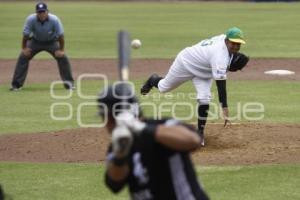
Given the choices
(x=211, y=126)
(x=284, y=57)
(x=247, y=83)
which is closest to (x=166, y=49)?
(x=284, y=57)

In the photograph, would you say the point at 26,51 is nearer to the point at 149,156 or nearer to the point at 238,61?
the point at 238,61

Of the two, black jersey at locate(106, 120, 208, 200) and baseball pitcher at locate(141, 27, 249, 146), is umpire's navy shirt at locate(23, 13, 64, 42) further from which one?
black jersey at locate(106, 120, 208, 200)

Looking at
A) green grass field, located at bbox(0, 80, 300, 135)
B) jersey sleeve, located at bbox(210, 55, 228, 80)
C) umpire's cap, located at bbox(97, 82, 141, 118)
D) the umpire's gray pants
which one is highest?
umpire's cap, located at bbox(97, 82, 141, 118)

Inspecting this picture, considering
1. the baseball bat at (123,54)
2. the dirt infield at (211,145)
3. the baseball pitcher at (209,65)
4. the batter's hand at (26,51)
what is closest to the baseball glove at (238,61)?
the baseball pitcher at (209,65)

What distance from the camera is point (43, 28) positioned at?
57.8 ft

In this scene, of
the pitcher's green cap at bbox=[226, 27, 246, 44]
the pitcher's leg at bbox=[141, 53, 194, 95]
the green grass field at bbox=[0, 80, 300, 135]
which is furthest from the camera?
the green grass field at bbox=[0, 80, 300, 135]

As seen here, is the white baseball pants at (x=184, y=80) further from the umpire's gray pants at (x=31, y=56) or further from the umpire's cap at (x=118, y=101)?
the umpire's cap at (x=118, y=101)

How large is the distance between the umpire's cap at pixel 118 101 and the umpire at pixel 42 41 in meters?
12.7

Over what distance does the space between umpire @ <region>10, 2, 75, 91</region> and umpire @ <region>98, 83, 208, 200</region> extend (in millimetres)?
12752

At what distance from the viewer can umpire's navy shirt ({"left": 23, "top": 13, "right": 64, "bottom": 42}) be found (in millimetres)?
17562

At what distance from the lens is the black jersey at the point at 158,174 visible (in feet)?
15.9

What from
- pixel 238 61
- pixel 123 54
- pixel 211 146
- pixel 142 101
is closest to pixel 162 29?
pixel 142 101

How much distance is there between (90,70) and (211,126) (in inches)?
351

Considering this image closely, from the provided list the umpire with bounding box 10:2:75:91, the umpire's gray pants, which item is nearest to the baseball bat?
the umpire with bounding box 10:2:75:91
